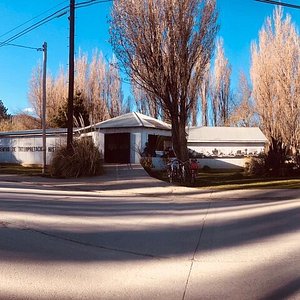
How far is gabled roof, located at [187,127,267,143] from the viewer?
36656 millimetres

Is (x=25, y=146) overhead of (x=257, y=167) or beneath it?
overhead

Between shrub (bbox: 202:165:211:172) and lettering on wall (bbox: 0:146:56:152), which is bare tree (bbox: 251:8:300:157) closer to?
shrub (bbox: 202:165:211:172)

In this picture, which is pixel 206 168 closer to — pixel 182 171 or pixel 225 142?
pixel 225 142

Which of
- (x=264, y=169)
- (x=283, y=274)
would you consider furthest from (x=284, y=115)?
(x=283, y=274)

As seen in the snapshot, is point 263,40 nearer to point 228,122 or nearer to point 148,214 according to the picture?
point 228,122

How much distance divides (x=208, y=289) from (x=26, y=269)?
7.53ft

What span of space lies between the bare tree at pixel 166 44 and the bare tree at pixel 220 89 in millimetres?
34786

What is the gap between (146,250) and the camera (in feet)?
20.7

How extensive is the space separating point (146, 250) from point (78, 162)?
612 inches

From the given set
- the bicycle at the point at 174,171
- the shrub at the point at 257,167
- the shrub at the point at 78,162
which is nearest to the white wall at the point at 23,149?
the shrub at the point at 78,162

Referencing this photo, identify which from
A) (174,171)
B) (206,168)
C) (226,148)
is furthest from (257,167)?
(226,148)

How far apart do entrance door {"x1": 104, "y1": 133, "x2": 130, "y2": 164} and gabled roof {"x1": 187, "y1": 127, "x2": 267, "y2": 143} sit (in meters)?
8.44

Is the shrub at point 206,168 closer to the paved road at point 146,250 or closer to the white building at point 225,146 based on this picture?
the white building at point 225,146

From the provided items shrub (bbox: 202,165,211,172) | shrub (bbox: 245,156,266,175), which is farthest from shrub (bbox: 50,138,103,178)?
shrub (bbox: 202,165,211,172)
